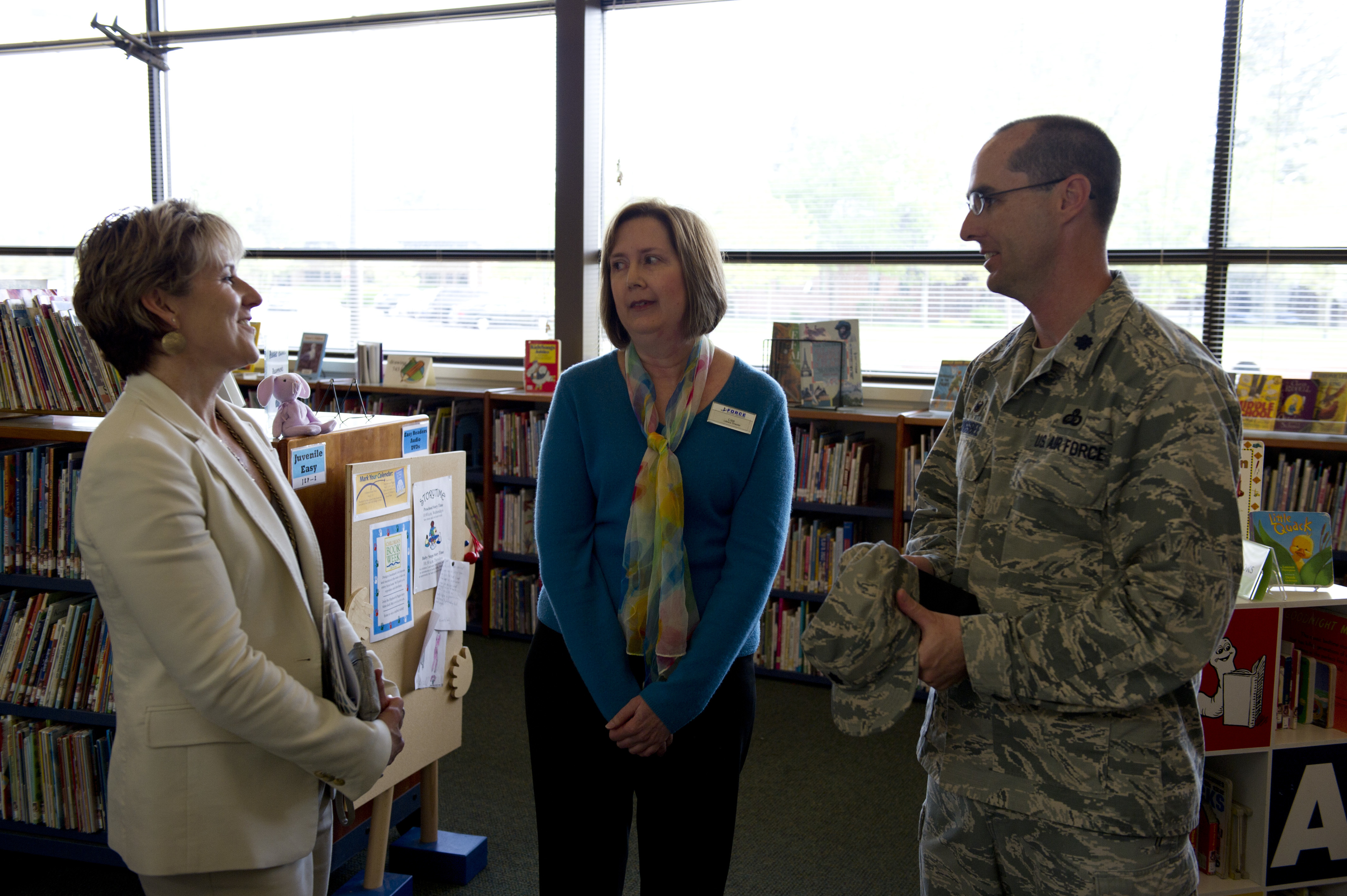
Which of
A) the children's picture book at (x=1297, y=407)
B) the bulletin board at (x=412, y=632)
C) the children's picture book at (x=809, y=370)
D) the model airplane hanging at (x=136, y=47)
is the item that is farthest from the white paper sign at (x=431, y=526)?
the model airplane hanging at (x=136, y=47)

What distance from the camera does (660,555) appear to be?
161 cm

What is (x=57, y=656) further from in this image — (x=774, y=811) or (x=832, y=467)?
(x=832, y=467)

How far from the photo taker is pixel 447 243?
18.1 ft

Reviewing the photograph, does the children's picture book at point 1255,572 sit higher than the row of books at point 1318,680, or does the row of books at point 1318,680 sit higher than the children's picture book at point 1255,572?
the children's picture book at point 1255,572

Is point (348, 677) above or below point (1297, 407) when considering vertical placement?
below

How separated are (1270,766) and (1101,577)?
1412mm

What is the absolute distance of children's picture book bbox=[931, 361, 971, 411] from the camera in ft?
13.8

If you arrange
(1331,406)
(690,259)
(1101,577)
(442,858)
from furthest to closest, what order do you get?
(1331,406), (442,858), (690,259), (1101,577)

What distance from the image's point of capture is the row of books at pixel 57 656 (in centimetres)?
226

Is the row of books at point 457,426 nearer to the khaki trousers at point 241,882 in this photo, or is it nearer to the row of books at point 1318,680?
the khaki trousers at point 241,882

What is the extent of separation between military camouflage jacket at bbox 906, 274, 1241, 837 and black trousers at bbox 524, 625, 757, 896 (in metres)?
0.44

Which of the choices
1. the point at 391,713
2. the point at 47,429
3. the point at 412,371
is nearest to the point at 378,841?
the point at 391,713

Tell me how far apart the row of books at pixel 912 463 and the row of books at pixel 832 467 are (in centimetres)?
23

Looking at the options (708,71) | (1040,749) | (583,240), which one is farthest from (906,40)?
(1040,749)
